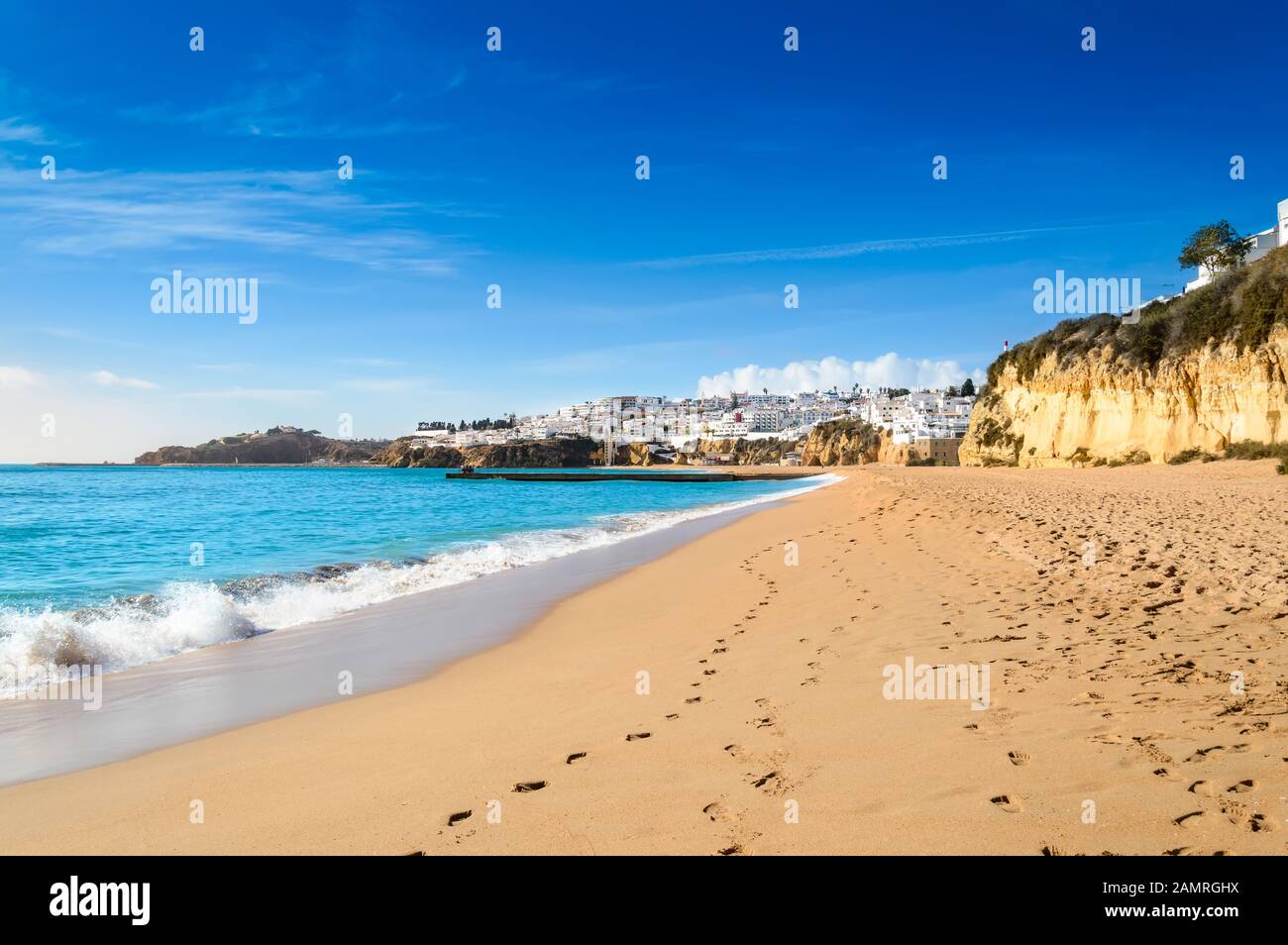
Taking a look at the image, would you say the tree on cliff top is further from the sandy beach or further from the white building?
the sandy beach

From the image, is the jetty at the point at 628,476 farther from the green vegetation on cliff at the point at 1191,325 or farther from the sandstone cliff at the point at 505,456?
the sandstone cliff at the point at 505,456

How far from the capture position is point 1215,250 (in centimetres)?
4881

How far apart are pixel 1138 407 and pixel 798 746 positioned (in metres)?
41.4

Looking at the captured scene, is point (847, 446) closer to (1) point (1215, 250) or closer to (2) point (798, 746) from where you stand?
(1) point (1215, 250)

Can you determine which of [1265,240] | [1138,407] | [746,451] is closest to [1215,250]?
[1265,240]

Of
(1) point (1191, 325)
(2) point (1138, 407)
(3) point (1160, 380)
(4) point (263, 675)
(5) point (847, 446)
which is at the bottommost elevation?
(4) point (263, 675)

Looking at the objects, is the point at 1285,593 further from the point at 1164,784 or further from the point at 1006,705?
the point at 1164,784

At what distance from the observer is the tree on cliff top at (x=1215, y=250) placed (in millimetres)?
47375

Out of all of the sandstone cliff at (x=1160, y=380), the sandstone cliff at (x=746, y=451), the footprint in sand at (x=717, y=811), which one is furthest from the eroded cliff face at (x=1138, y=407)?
the sandstone cliff at (x=746, y=451)

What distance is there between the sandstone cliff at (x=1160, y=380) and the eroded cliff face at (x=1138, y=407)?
55 millimetres

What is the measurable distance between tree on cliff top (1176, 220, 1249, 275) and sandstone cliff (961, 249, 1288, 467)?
1004cm

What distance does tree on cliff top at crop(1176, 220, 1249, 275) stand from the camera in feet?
155

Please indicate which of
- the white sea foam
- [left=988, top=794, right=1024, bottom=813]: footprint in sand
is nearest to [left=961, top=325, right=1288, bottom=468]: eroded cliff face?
the white sea foam
